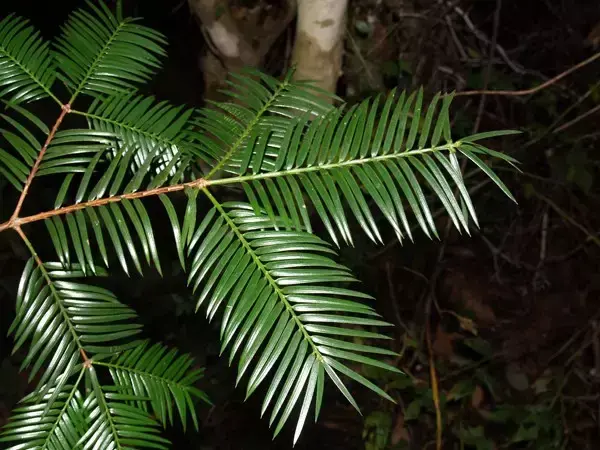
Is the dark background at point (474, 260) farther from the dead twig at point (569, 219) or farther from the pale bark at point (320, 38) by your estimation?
the pale bark at point (320, 38)

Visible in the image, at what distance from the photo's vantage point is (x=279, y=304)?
592 millimetres

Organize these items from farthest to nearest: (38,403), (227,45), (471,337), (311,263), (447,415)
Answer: (471,337) < (447,415) < (227,45) < (38,403) < (311,263)

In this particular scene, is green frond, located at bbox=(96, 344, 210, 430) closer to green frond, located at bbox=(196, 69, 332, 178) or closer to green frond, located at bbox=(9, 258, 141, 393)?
green frond, located at bbox=(9, 258, 141, 393)

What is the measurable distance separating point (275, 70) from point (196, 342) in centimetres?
93

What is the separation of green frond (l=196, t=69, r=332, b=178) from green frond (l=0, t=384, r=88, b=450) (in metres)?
0.33

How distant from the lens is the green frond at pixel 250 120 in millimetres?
663

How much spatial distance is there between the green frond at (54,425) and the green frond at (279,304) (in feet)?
0.79

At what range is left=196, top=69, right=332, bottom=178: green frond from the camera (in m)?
0.66

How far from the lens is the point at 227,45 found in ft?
5.23

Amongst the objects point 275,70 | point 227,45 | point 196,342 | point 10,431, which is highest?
point 275,70

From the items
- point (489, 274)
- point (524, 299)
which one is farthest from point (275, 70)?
point (524, 299)

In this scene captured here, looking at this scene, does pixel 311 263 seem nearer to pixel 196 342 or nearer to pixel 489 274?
pixel 196 342

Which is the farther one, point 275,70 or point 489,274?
point 489,274

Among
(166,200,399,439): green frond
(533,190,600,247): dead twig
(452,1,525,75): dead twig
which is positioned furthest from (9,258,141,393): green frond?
(452,1,525,75): dead twig
